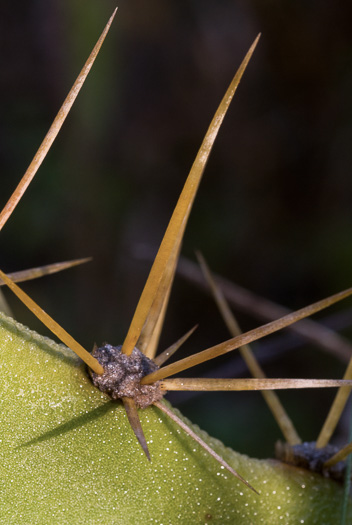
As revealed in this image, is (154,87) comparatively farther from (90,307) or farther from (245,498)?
(245,498)

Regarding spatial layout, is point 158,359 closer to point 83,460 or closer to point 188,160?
point 83,460

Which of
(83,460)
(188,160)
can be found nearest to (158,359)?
(83,460)

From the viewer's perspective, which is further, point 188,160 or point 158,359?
point 188,160

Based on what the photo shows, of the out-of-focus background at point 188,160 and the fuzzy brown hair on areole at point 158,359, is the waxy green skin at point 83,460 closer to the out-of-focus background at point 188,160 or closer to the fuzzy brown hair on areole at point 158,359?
the fuzzy brown hair on areole at point 158,359

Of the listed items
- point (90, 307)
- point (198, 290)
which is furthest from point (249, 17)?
point (90, 307)

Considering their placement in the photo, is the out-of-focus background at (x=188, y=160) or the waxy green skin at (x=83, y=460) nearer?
the waxy green skin at (x=83, y=460)

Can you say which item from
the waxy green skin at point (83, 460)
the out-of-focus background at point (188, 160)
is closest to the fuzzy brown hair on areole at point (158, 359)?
the waxy green skin at point (83, 460)

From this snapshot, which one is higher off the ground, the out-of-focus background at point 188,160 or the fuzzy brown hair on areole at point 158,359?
the out-of-focus background at point 188,160
